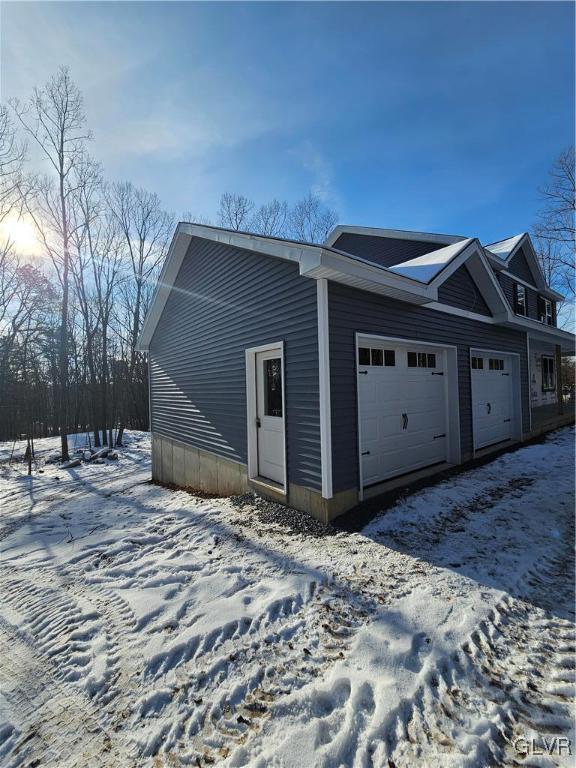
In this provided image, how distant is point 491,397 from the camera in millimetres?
8219

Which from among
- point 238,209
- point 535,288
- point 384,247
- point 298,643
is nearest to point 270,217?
point 238,209

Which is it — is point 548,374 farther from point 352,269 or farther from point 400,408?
point 352,269

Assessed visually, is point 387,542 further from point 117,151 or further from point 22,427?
point 22,427

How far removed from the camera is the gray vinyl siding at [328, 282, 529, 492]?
14.2 ft

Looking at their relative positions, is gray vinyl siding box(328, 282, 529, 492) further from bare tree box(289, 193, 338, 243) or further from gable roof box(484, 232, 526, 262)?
bare tree box(289, 193, 338, 243)

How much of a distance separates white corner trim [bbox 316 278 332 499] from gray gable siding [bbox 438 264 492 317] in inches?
131

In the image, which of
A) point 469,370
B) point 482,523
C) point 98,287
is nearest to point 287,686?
point 482,523

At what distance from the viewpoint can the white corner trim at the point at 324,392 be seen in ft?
13.7

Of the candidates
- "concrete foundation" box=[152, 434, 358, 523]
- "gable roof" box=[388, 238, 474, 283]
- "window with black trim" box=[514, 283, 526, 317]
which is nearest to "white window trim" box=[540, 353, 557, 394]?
"window with black trim" box=[514, 283, 526, 317]

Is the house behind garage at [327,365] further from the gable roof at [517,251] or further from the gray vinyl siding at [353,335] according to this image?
the gable roof at [517,251]

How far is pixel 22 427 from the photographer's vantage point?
22.0m

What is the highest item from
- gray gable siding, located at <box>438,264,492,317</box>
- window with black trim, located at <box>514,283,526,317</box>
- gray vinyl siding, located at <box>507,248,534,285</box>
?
gray vinyl siding, located at <box>507,248,534,285</box>

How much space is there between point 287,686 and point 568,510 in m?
4.45

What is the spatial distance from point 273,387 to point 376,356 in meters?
1.70
